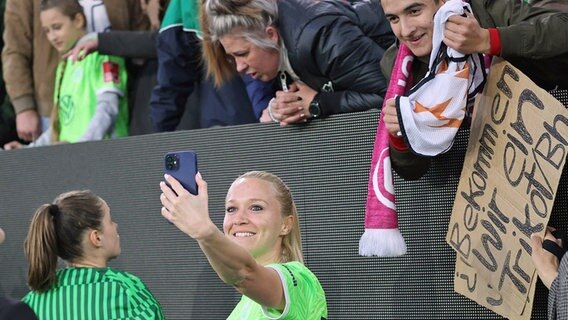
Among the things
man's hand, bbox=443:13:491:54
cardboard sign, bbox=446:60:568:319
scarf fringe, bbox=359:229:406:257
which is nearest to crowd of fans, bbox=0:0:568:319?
man's hand, bbox=443:13:491:54

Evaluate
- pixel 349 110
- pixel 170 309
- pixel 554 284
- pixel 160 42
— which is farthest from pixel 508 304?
pixel 160 42

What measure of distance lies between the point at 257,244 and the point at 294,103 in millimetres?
998

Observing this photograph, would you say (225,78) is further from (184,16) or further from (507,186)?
(507,186)

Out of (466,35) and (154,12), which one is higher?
(466,35)

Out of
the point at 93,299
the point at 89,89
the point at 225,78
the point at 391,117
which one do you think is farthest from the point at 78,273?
the point at 89,89

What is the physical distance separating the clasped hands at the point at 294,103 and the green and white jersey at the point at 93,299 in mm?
904

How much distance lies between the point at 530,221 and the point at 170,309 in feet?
7.37

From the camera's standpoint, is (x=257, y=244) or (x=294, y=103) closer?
(x=257, y=244)

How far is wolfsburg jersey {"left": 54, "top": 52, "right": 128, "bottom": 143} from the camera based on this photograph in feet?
21.1

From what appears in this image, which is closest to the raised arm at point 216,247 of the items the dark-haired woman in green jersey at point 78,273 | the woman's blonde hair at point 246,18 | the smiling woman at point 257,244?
the smiling woman at point 257,244

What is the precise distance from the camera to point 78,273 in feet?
15.2

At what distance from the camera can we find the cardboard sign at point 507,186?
12.6 feet

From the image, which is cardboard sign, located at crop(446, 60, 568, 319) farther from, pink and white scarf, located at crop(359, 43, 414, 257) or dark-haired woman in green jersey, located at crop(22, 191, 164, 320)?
dark-haired woman in green jersey, located at crop(22, 191, 164, 320)

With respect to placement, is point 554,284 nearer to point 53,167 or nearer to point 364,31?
point 364,31
